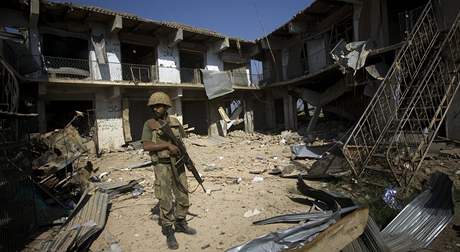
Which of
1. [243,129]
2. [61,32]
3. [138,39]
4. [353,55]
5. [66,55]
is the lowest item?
[243,129]

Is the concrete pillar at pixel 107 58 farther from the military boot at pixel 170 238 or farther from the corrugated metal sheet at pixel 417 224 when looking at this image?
the corrugated metal sheet at pixel 417 224

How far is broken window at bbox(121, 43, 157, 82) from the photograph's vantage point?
15.5 metres

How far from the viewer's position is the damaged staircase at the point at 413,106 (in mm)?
5676

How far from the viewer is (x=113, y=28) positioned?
44.4ft

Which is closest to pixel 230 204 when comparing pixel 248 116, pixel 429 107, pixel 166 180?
pixel 166 180

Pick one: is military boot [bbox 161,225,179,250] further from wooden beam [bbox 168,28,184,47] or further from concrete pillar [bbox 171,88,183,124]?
wooden beam [bbox 168,28,184,47]

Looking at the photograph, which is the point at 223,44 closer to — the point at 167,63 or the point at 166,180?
the point at 167,63

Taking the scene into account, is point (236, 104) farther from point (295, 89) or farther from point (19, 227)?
point (19, 227)

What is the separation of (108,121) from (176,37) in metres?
5.65

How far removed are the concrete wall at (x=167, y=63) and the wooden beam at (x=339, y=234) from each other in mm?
14280

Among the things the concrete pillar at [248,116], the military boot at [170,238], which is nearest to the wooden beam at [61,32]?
the concrete pillar at [248,116]

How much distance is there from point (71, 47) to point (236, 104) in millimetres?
10211

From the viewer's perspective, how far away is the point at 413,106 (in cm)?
618

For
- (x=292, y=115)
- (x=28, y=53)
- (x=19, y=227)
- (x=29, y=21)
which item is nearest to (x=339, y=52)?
(x=292, y=115)
